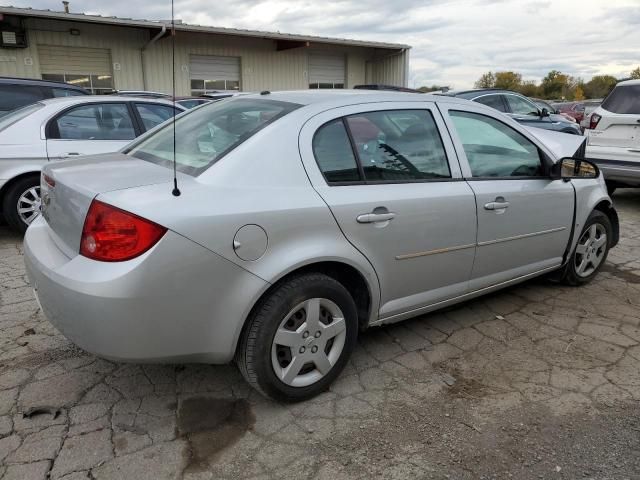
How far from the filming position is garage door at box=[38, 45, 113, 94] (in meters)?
14.2

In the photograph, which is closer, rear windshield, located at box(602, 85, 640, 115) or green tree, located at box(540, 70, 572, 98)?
rear windshield, located at box(602, 85, 640, 115)

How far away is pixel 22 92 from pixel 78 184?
5776 mm

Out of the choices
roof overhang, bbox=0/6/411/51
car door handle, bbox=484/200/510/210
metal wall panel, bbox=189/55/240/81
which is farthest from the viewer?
metal wall panel, bbox=189/55/240/81

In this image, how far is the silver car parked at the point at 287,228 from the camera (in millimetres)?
2221

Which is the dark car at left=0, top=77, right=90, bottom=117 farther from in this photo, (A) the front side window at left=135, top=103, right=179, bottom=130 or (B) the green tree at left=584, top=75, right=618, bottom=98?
(B) the green tree at left=584, top=75, right=618, bottom=98

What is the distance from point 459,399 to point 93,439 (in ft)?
6.00

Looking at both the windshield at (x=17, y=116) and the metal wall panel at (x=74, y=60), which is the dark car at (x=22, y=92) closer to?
the windshield at (x=17, y=116)

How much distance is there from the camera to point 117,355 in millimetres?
2258

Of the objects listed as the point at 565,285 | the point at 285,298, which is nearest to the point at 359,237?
the point at 285,298

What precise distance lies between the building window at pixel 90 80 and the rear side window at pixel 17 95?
773 cm

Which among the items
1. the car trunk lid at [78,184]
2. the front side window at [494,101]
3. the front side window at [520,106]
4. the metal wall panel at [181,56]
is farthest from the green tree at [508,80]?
the car trunk lid at [78,184]

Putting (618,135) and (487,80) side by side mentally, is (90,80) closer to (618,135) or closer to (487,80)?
(618,135)

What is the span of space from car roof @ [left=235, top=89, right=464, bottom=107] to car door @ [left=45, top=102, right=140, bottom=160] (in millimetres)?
3006

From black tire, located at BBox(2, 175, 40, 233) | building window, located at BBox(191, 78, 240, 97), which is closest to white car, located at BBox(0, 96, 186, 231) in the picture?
black tire, located at BBox(2, 175, 40, 233)
